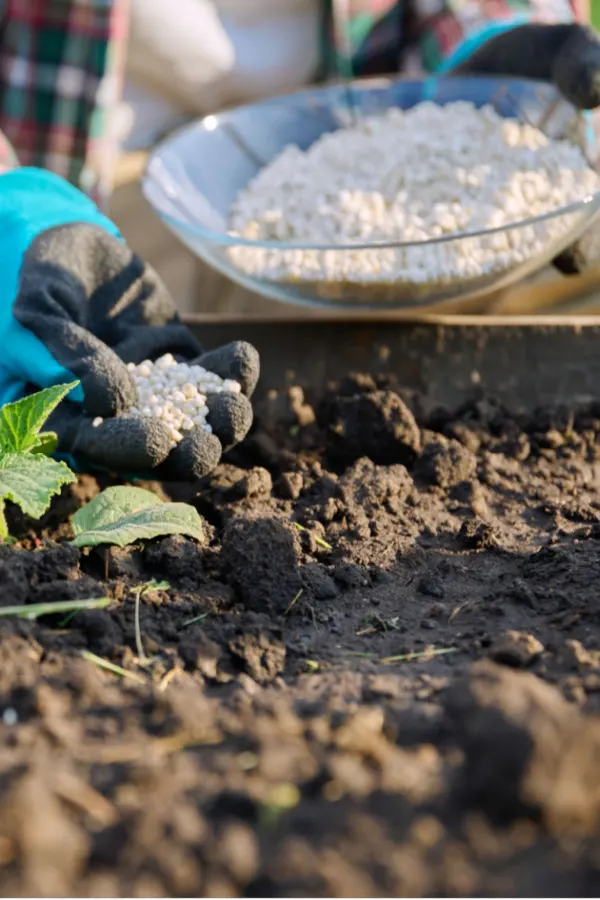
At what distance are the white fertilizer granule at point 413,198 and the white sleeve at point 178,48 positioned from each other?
671 millimetres

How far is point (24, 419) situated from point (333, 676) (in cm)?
57

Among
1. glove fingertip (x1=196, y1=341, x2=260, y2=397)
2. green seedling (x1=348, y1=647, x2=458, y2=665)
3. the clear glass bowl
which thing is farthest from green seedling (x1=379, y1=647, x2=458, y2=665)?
the clear glass bowl

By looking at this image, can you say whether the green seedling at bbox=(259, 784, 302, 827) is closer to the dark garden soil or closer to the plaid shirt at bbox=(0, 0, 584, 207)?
the dark garden soil

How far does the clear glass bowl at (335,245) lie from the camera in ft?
5.85

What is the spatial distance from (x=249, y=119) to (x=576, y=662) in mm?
1727

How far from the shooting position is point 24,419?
1.32 m

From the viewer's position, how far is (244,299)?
9.00ft

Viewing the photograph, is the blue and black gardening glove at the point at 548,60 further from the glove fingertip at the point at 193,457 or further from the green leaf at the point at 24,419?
the green leaf at the point at 24,419

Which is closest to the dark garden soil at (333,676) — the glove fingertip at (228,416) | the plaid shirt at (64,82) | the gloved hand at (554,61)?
the glove fingertip at (228,416)

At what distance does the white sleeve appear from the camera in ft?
8.85

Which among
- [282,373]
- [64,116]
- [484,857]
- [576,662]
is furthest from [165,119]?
[484,857]

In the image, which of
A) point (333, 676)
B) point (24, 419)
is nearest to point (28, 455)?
point (24, 419)

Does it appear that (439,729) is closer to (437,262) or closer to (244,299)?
(437,262)

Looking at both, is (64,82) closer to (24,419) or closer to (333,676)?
(24,419)
